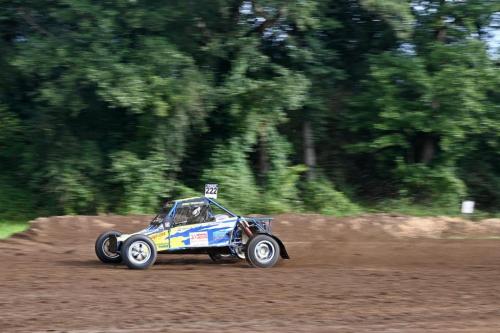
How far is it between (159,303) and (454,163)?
16.1 m

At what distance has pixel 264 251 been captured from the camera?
14.1m

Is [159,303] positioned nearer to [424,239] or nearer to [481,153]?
[424,239]

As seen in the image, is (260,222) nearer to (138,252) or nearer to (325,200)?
(138,252)

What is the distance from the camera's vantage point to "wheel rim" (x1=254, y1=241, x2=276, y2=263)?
14031 mm

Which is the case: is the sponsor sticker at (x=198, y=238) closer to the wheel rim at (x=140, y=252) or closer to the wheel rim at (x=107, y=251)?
the wheel rim at (x=140, y=252)

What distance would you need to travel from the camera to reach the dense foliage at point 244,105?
22125 millimetres

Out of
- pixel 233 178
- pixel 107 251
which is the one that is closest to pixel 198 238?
pixel 107 251

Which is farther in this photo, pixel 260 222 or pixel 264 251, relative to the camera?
pixel 260 222

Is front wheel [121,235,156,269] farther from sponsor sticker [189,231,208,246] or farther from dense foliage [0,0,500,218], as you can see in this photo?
dense foliage [0,0,500,218]

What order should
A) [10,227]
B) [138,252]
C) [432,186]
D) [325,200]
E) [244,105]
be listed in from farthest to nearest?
1. [432,186]
2. [325,200]
3. [244,105]
4. [10,227]
5. [138,252]

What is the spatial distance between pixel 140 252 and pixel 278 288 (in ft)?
11.2

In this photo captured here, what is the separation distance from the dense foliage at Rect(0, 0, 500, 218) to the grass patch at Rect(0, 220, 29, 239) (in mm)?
1259

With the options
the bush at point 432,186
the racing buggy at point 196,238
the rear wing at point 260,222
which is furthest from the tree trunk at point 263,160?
the racing buggy at point 196,238

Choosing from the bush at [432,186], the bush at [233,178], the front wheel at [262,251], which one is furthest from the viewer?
the bush at [432,186]
